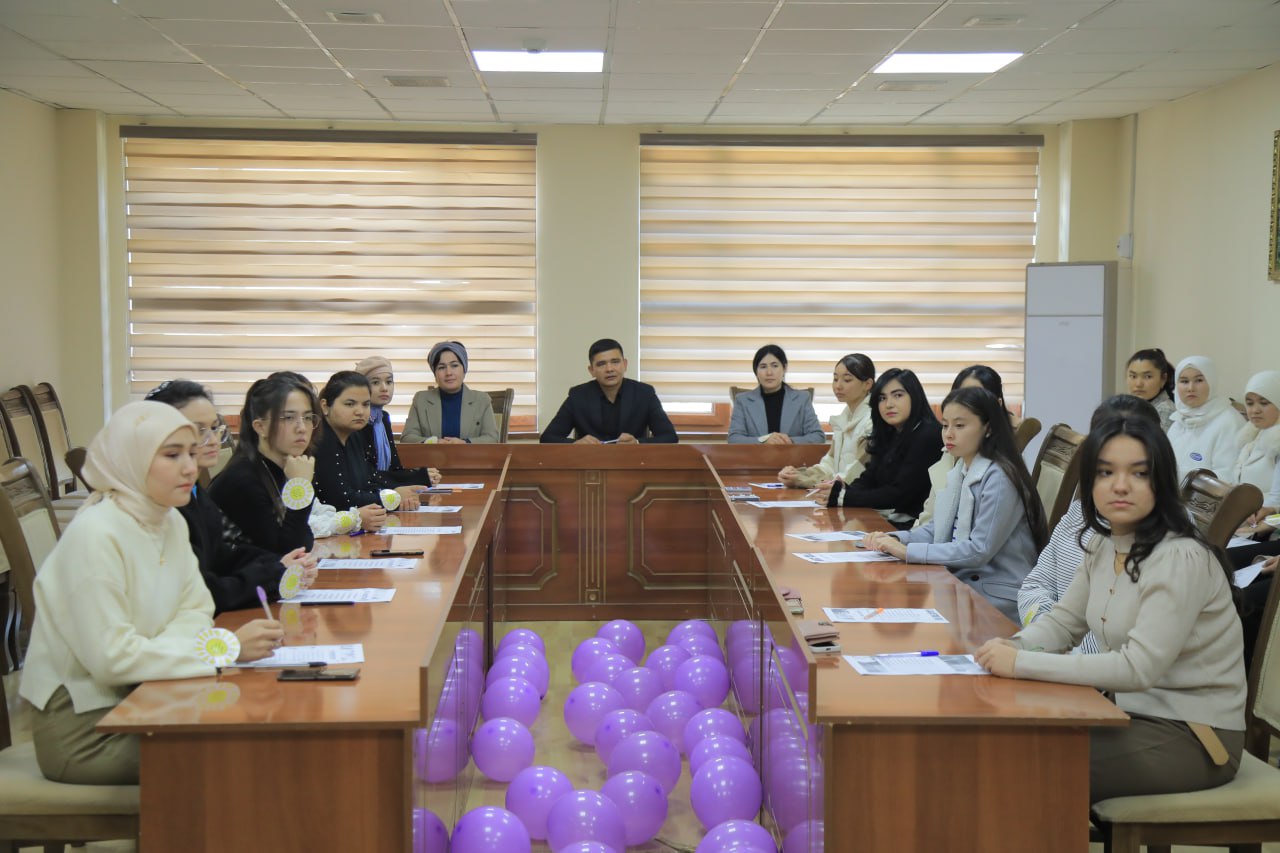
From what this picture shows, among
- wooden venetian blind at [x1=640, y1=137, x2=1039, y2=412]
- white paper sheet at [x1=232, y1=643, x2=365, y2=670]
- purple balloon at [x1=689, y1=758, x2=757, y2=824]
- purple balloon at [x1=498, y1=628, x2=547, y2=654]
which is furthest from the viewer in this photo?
wooden venetian blind at [x1=640, y1=137, x2=1039, y2=412]

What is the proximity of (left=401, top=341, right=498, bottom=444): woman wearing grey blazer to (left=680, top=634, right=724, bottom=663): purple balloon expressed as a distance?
2533 mm

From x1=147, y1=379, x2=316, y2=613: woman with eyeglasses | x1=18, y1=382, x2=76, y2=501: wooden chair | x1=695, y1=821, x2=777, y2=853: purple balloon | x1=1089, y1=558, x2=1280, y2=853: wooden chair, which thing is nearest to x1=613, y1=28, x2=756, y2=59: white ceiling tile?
x1=147, y1=379, x2=316, y2=613: woman with eyeglasses

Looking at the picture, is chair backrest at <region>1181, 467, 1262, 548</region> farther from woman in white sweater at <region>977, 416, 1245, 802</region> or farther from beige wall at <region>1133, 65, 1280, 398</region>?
beige wall at <region>1133, 65, 1280, 398</region>

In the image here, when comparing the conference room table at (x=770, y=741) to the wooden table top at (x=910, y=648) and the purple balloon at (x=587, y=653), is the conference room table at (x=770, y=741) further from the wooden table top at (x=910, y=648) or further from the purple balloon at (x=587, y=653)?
the purple balloon at (x=587, y=653)

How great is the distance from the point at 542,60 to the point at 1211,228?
14.2 feet

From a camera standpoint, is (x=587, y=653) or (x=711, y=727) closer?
(x=711, y=727)

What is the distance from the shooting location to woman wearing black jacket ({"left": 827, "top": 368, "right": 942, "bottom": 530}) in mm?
4855

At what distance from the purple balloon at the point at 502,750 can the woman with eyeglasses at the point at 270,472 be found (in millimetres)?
823

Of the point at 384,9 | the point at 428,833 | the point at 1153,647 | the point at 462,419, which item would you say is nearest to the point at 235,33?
the point at 384,9

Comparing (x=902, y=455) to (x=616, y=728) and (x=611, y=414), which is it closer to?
(x=616, y=728)

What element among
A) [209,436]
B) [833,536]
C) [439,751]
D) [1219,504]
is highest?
[209,436]

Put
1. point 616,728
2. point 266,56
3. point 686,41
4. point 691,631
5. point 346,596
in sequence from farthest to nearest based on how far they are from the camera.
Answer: point 266,56
point 686,41
point 691,631
point 616,728
point 346,596

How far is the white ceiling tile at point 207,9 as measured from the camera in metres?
5.26

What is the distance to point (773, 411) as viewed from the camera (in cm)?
697
